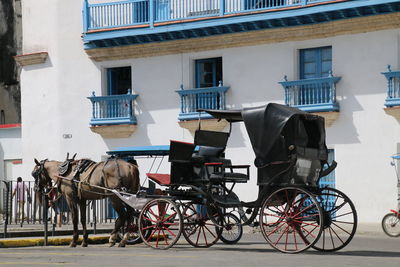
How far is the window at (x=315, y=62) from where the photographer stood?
2595 centimetres

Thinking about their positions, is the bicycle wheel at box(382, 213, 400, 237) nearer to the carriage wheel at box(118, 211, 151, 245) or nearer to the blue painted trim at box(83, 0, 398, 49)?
the blue painted trim at box(83, 0, 398, 49)

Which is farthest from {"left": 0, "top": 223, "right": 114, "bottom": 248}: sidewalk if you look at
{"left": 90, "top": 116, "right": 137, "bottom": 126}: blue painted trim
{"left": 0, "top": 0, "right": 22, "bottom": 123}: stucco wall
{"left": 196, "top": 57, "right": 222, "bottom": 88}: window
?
{"left": 0, "top": 0, "right": 22, "bottom": 123}: stucco wall

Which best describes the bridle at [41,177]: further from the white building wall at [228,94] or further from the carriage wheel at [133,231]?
the white building wall at [228,94]

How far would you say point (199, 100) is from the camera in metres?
27.8

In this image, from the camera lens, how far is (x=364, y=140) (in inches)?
982

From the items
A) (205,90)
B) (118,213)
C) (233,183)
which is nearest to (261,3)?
(205,90)

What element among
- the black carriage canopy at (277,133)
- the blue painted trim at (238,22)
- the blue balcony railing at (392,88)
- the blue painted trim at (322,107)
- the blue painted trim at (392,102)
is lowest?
the black carriage canopy at (277,133)

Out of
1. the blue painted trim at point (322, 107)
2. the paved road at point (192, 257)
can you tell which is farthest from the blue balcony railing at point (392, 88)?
the paved road at point (192, 257)

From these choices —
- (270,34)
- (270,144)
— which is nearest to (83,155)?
(270,34)

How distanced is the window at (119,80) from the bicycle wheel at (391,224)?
446 inches

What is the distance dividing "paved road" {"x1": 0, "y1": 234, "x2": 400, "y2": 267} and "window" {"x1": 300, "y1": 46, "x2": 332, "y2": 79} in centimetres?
921

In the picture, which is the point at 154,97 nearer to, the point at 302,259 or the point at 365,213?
the point at 365,213

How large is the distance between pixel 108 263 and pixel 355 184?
13.0 metres

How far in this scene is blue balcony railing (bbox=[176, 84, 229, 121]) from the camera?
2733 centimetres
